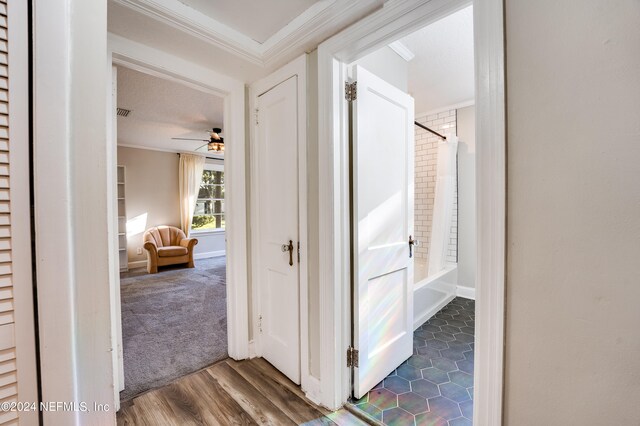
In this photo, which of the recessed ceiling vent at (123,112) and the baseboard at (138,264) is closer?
the recessed ceiling vent at (123,112)

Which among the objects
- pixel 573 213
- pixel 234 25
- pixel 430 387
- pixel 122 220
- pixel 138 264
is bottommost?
pixel 430 387

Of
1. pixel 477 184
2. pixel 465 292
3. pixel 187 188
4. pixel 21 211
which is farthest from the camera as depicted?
pixel 187 188

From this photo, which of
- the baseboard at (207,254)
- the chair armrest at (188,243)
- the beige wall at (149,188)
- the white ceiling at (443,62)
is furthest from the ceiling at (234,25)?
the baseboard at (207,254)

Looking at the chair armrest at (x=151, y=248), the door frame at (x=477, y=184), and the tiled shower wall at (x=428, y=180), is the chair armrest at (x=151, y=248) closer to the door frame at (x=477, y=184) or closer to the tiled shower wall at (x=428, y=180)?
the door frame at (x=477, y=184)

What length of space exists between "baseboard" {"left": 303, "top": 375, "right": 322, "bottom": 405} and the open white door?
250 mm

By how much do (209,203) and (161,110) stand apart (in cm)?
358

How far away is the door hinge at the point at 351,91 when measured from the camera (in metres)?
1.58

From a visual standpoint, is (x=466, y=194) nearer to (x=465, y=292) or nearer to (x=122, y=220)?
(x=465, y=292)

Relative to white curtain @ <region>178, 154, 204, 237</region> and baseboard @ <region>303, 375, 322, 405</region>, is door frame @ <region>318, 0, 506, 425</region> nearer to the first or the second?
baseboard @ <region>303, 375, 322, 405</region>

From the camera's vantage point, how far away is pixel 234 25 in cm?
163

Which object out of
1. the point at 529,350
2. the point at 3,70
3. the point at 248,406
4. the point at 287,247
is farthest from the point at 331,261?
the point at 3,70

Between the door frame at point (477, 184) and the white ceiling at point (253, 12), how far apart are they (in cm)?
27

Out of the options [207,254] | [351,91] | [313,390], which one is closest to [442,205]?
[351,91]

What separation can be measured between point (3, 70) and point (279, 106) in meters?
1.52
